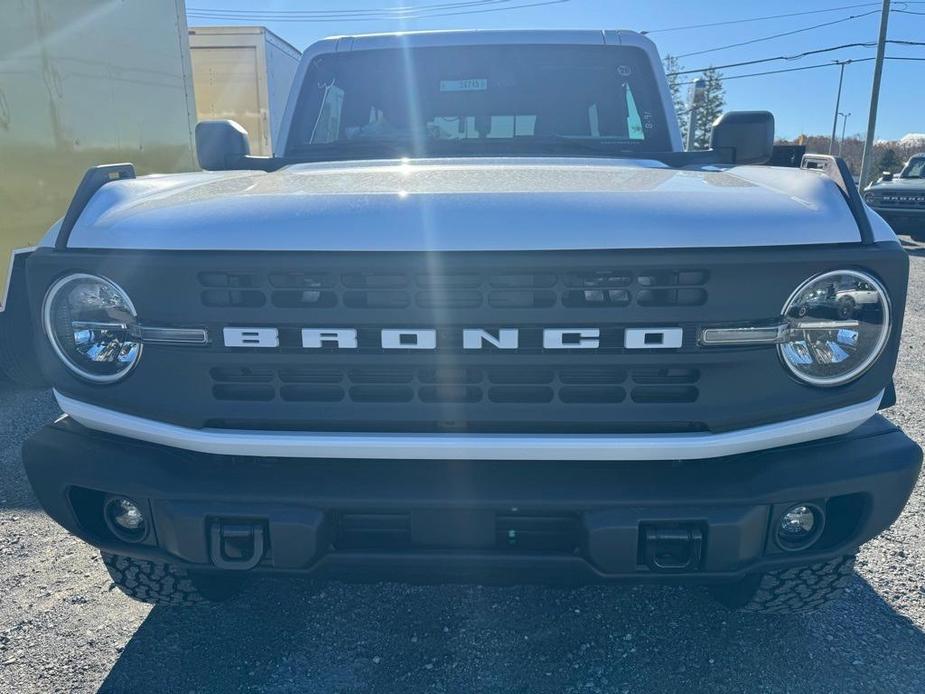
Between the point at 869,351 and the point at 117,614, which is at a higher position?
the point at 869,351

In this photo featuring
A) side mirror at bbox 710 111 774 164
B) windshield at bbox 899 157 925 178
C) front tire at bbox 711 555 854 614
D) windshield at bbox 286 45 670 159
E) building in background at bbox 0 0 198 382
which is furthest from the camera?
windshield at bbox 899 157 925 178

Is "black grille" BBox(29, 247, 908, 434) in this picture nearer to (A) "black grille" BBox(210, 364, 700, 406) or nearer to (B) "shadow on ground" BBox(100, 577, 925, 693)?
(A) "black grille" BBox(210, 364, 700, 406)

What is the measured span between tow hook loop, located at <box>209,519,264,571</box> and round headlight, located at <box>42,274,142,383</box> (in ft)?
1.70

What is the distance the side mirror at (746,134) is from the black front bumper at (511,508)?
163 cm

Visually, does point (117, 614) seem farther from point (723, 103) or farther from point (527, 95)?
point (723, 103)

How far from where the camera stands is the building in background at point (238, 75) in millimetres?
9570

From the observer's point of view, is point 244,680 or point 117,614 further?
point 117,614

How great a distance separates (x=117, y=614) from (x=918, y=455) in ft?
9.04

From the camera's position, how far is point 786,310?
190 cm

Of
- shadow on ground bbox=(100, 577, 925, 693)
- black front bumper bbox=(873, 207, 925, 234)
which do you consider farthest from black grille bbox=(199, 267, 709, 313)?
black front bumper bbox=(873, 207, 925, 234)

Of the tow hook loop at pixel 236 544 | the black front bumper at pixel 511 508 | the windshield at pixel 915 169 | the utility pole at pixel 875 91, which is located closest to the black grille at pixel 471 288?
the black front bumper at pixel 511 508

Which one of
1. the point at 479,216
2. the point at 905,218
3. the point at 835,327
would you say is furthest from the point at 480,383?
the point at 905,218

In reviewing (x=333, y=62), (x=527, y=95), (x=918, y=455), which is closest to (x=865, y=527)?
(x=918, y=455)

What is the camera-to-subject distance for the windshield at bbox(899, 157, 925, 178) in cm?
1587
